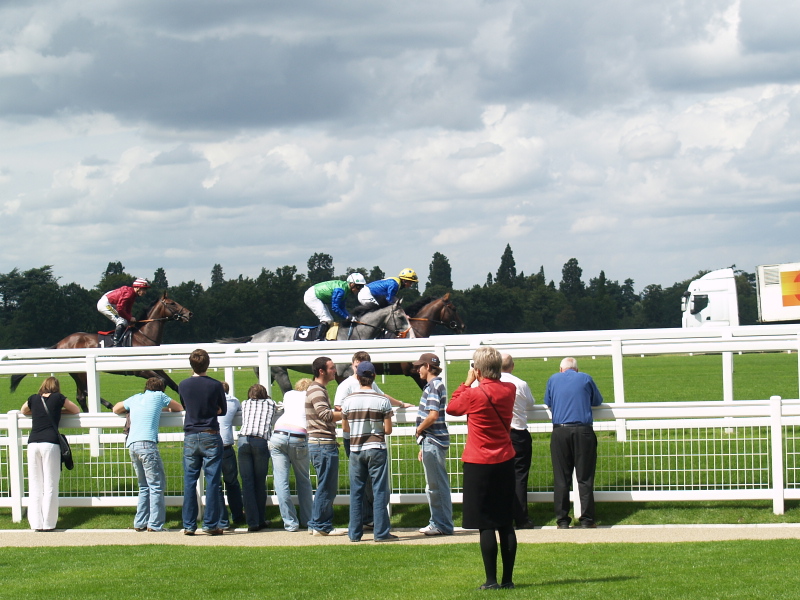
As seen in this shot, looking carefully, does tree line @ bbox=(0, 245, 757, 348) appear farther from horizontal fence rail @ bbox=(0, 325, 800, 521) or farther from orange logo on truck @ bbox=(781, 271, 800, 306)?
horizontal fence rail @ bbox=(0, 325, 800, 521)

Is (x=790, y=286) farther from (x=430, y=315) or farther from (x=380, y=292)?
(x=380, y=292)

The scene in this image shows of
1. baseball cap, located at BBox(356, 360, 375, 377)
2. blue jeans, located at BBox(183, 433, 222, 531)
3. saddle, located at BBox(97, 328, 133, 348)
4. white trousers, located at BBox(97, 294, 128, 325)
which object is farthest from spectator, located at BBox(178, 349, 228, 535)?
white trousers, located at BBox(97, 294, 128, 325)

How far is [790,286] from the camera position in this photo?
33.9 metres

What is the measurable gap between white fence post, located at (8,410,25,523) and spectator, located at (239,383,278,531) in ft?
7.88

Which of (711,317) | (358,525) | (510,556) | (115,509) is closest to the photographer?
(510,556)

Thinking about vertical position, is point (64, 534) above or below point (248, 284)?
below

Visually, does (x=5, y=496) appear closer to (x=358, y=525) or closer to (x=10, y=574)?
(x=10, y=574)

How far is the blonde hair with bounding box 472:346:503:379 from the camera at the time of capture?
6062mm

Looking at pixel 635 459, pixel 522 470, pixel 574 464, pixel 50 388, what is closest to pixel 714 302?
pixel 635 459

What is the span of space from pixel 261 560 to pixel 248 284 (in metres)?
67.5

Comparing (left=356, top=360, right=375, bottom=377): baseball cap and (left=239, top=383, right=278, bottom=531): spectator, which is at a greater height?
(left=356, top=360, right=375, bottom=377): baseball cap

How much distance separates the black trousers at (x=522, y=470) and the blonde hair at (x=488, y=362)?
2664 millimetres

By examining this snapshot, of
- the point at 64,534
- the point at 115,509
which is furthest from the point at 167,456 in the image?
the point at 64,534

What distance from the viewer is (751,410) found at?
8.82 m
